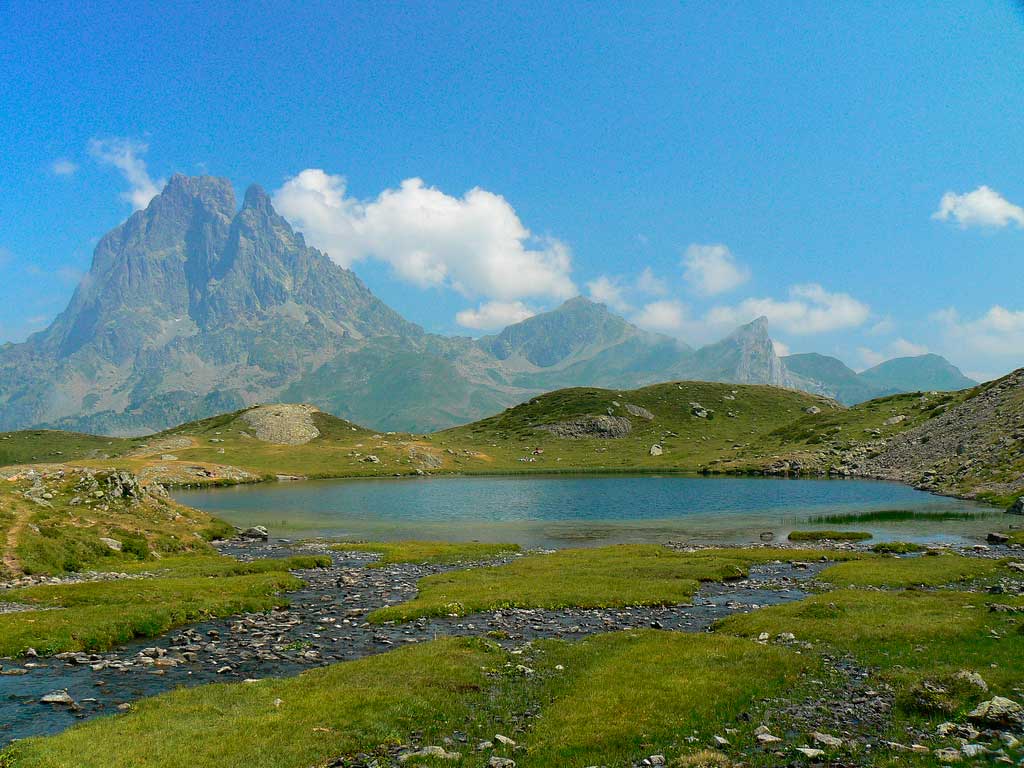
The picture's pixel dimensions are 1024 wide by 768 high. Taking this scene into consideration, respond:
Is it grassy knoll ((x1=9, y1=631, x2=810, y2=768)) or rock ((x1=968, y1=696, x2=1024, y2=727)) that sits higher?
rock ((x1=968, y1=696, x2=1024, y2=727))

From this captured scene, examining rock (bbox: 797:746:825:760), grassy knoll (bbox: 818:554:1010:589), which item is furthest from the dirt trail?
grassy knoll (bbox: 818:554:1010:589)

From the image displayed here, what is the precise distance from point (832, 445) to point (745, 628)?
186m

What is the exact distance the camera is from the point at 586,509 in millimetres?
113438

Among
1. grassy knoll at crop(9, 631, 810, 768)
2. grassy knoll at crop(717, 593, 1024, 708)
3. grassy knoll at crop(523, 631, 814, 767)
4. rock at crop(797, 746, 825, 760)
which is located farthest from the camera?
grassy knoll at crop(717, 593, 1024, 708)

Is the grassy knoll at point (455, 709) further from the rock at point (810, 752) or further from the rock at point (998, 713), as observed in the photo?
the rock at point (998, 713)

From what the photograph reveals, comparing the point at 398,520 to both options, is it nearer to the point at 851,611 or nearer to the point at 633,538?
the point at 633,538

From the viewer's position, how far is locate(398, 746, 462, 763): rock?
1633 centimetres

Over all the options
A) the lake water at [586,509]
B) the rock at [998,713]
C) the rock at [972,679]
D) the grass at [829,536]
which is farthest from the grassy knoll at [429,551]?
the rock at [998,713]

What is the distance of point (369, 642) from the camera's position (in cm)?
2980

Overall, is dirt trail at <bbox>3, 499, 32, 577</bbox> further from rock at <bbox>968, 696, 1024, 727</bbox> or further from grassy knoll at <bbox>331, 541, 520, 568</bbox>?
rock at <bbox>968, 696, 1024, 727</bbox>

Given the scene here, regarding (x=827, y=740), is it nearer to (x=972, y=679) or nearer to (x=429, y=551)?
(x=972, y=679)

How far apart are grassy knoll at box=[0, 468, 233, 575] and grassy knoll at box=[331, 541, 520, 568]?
677 inches

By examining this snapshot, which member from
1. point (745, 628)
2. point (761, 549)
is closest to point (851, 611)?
point (745, 628)

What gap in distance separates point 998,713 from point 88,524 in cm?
6840
